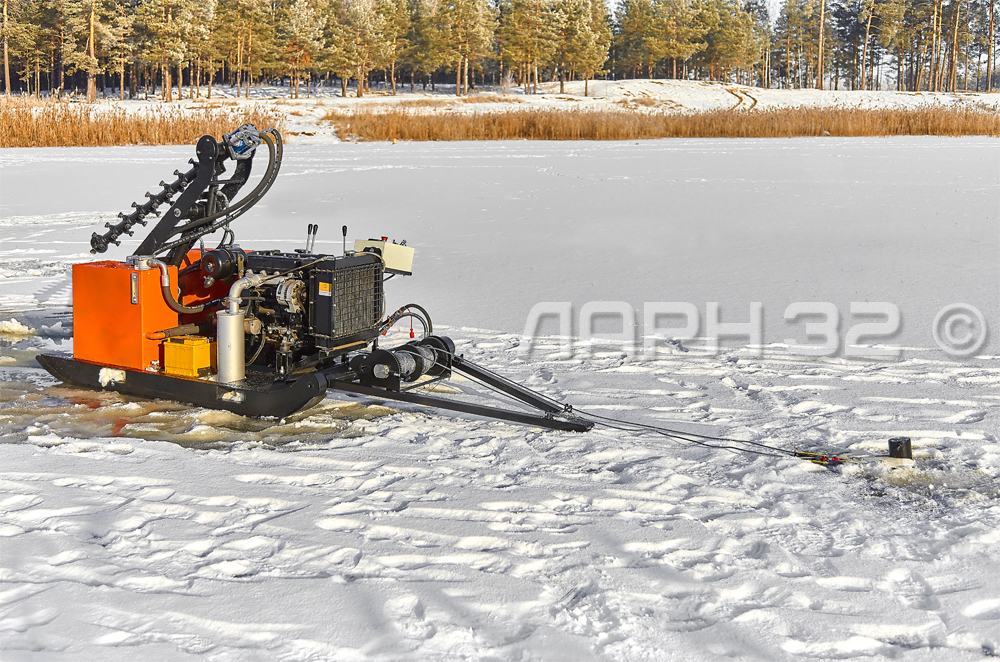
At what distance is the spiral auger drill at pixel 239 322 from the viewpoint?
167 inches

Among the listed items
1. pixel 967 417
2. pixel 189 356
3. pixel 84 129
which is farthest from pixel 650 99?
pixel 189 356

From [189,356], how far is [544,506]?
2.15 m

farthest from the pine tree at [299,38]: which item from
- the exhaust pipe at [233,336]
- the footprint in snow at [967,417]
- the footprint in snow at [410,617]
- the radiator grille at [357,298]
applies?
the footprint in snow at [410,617]

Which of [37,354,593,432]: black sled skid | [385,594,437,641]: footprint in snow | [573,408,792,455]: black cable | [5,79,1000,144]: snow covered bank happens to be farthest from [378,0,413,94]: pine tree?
[385,594,437,641]: footprint in snow

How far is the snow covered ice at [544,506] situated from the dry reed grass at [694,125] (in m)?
15.7

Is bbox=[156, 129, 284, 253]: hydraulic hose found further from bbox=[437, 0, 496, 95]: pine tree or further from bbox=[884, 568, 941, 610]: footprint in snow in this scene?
bbox=[437, 0, 496, 95]: pine tree

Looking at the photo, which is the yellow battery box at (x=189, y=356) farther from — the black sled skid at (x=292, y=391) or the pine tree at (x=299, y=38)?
the pine tree at (x=299, y=38)

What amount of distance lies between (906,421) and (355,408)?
103 inches

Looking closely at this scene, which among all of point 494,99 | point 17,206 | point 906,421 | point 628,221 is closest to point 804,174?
point 628,221

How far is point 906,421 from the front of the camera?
4.13m

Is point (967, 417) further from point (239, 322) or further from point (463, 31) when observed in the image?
point (463, 31)

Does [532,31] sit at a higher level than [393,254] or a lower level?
higher

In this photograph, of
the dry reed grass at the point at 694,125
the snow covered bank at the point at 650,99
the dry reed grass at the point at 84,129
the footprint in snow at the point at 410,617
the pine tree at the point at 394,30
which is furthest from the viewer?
the pine tree at the point at 394,30

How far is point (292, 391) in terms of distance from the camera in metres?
4.16
